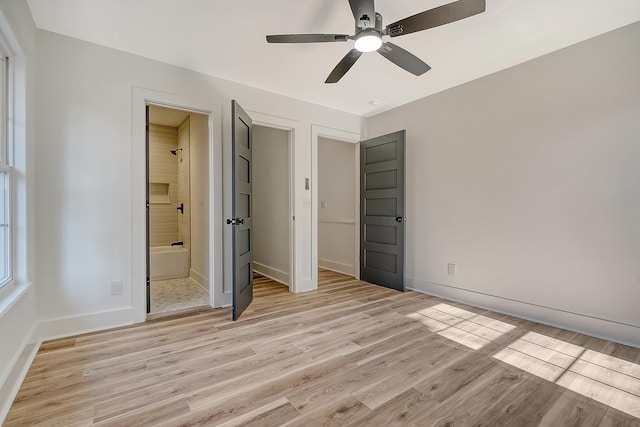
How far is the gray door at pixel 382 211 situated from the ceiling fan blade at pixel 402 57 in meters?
1.57

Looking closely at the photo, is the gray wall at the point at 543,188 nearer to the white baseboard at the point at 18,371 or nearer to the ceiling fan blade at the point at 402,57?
the ceiling fan blade at the point at 402,57

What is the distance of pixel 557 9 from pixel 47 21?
3.82m

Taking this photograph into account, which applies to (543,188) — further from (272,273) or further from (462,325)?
(272,273)

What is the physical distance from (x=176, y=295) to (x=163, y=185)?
2.61 meters

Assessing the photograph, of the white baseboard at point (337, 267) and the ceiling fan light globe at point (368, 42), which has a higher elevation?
the ceiling fan light globe at point (368, 42)

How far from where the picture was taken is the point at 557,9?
217cm

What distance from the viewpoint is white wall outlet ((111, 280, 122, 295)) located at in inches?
107

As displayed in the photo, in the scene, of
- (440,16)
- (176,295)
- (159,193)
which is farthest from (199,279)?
(440,16)

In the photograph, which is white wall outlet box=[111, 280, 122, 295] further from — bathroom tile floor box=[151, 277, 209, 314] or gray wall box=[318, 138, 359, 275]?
gray wall box=[318, 138, 359, 275]

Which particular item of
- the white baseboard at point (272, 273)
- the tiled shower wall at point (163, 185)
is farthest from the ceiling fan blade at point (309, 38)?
the tiled shower wall at point (163, 185)

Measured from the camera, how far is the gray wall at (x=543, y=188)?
2432 mm

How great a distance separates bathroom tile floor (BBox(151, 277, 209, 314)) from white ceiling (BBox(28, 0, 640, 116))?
8.32 ft

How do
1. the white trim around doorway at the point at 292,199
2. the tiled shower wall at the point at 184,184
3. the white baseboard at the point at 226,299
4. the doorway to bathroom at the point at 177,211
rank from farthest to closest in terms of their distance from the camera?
the tiled shower wall at the point at 184,184, the white trim around doorway at the point at 292,199, the doorway to bathroom at the point at 177,211, the white baseboard at the point at 226,299

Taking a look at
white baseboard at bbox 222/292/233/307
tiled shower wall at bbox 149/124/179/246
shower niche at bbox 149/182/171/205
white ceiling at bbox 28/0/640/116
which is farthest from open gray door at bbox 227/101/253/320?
shower niche at bbox 149/182/171/205
